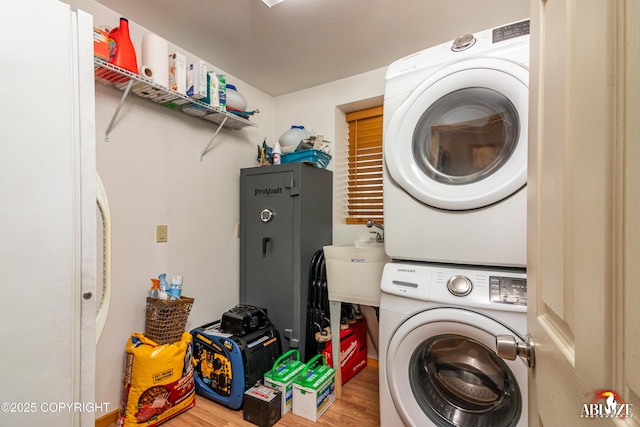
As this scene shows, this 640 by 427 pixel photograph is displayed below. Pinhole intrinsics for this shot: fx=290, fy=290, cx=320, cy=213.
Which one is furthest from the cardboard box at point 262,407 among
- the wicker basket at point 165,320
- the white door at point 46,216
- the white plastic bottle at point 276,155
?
the white plastic bottle at point 276,155

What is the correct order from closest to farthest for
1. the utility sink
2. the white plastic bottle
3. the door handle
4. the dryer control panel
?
the door handle, the dryer control panel, the utility sink, the white plastic bottle

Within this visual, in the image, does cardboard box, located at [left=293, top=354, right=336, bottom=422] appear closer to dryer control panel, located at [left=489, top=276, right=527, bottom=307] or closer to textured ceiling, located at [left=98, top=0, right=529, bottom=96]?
dryer control panel, located at [left=489, top=276, right=527, bottom=307]

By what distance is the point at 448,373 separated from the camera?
124 centimetres

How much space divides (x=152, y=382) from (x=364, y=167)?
2.04m

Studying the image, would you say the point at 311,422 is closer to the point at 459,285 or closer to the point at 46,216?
the point at 459,285

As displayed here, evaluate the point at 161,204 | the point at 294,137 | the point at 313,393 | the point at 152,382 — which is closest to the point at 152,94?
the point at 161,204

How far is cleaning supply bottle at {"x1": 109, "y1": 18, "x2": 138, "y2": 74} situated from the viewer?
1.47 meters

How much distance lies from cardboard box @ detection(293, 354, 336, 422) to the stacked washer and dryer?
463 mm

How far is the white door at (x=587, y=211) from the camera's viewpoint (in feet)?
0.87

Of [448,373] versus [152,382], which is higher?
[448,373]

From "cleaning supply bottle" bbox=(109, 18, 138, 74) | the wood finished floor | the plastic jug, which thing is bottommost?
the wood finished floor

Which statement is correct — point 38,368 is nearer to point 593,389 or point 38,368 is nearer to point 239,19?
point 593,389

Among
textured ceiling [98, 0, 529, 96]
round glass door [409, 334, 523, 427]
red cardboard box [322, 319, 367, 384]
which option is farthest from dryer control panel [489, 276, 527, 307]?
textured ceiling [98, 0, 529, 96]

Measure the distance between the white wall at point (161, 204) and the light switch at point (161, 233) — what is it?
28mm
